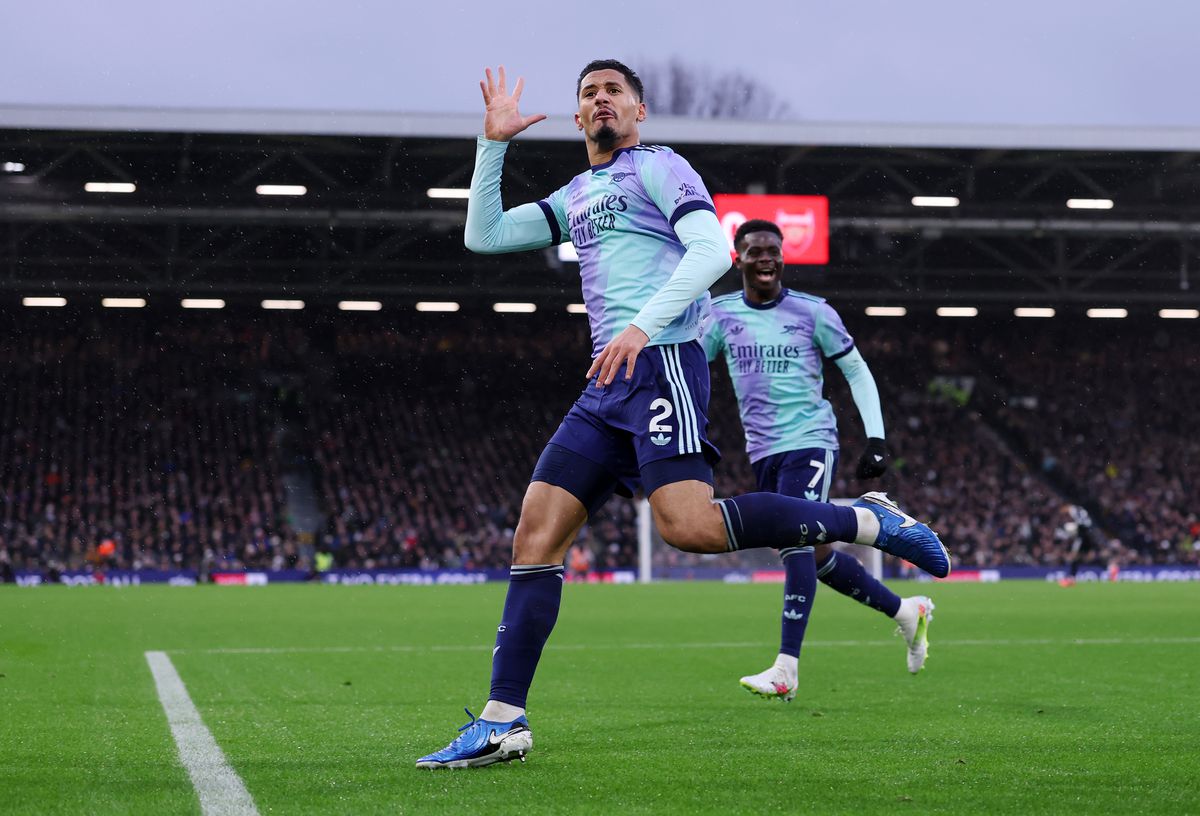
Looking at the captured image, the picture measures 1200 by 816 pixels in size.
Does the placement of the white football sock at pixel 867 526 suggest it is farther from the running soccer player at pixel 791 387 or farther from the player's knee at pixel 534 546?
the running soccer player at pixel 791 387

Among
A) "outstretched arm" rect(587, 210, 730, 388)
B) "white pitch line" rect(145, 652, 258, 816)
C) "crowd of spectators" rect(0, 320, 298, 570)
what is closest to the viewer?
"white pitch line" rect(145, 652, 258, 816)

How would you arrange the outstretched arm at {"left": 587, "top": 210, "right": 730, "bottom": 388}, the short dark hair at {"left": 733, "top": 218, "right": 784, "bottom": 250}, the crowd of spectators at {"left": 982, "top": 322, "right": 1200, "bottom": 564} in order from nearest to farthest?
the outstretched arm at {"left": 587, "top": 210, "right": 730, "bottom": 388}, the short dark hair at {"left": 733, "top": 218, "right": 784, "bottom": 250}, the crowd of spectators at {"left": 982, "top": 322, "right": 1200, "bottom": 564}

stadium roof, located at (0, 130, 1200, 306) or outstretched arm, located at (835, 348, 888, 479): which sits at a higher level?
stadium roof, located at (0, 130, 1200, 306)

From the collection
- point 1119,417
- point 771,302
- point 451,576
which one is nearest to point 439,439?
point 451,576

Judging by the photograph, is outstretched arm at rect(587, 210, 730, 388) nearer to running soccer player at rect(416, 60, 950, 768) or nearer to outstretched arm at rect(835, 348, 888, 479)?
running soccer player at rect(416, 60, 950, 768)

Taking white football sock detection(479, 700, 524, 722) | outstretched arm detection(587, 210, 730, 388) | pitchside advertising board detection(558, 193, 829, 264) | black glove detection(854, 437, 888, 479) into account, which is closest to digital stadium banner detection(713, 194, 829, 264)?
pitchside advertising board detection(558, 193, 829, 264)

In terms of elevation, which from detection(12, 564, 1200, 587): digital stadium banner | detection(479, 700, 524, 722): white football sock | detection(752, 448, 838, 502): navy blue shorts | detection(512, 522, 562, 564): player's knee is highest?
detection(752, 448, 838, 502): navy blue shorts

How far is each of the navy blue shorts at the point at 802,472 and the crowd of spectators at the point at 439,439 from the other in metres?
22.8

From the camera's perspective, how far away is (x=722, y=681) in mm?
7484

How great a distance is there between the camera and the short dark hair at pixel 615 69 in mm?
4641

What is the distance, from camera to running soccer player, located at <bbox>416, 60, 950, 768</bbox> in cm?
430

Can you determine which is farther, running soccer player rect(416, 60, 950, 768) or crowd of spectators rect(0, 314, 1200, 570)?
crowd of spectators rect(0, 314, 1200, 570)

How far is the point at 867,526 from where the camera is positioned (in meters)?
4.63

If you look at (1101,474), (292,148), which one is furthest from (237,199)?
(1101,474)
